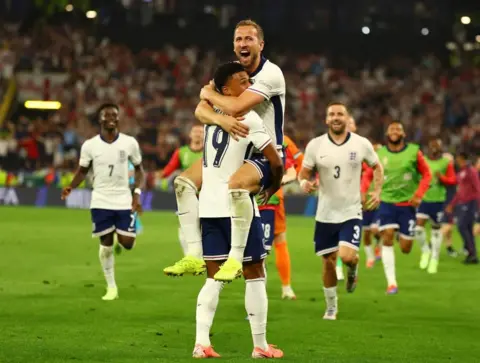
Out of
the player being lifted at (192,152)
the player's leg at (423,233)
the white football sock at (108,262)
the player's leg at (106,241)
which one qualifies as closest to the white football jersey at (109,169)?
the player's leg at (106,241)

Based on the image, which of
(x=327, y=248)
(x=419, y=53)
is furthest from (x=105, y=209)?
(x=419, y=53)

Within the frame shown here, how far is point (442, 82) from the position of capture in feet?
151

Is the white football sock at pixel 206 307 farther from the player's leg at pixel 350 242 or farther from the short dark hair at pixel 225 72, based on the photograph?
the player's leg at pixel 350 242

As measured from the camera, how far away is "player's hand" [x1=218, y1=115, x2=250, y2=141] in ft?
29.8

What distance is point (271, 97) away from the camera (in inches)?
373

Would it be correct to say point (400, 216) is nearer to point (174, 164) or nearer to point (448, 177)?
point (174, 164)

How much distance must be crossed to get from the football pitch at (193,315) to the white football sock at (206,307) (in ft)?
0.82

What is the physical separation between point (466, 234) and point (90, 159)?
1042 cm

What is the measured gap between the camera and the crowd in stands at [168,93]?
41.3 metres

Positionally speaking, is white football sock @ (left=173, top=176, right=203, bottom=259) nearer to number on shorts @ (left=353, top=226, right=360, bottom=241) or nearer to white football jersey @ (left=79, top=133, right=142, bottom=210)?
number on shorts @ (left=353, top=226, right=360, bottom=241)

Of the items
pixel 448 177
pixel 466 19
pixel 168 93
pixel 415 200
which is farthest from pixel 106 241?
pixel 466 19

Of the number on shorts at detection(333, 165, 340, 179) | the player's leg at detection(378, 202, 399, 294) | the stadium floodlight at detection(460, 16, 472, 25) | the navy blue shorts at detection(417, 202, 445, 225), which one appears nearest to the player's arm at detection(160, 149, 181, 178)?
the player's leg at detection(378, 202, 399, 294)

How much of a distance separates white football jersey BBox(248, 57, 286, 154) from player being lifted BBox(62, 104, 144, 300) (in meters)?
5.54

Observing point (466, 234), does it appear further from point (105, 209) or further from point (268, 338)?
point (268, 338)
